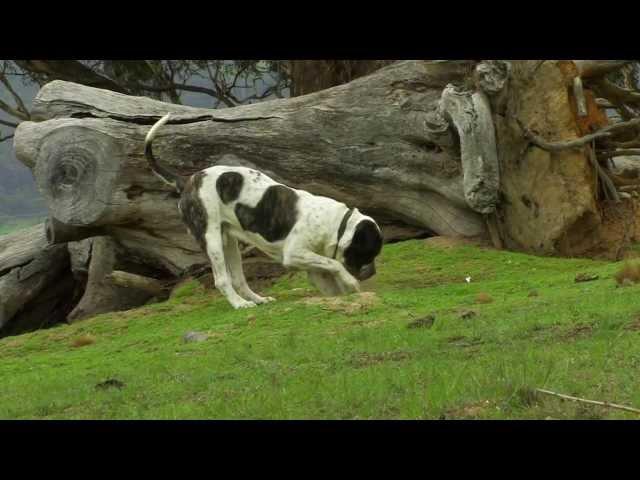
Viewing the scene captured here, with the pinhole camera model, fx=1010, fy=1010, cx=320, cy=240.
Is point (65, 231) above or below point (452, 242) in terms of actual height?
above

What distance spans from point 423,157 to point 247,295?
15.2ft

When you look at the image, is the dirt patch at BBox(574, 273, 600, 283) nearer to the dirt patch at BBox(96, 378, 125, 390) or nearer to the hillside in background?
the dirt patch at BBox(96, 378, 125, 390)

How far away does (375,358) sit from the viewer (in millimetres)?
8125

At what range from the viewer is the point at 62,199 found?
53.3 ft

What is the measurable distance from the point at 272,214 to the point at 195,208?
104 cm

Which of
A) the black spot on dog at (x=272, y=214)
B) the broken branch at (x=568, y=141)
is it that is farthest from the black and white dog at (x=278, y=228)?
→ the broken branch at (x=568, y=141)

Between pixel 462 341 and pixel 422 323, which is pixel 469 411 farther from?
pixel 422 323

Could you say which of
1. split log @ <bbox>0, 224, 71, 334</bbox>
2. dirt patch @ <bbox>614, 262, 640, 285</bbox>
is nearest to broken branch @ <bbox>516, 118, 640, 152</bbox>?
dirt patch @ <bbox>614, 262, 640, 285</bbox>

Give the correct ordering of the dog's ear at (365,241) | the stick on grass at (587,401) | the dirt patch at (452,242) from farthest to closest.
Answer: the dirt patch at (452,242) < the dog's ear at (365,241) < the stick on grass at (587,401)

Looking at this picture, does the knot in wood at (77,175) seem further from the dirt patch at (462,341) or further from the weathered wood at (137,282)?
the dirt patch at (462,341)

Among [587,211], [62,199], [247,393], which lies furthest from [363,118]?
[247,393]

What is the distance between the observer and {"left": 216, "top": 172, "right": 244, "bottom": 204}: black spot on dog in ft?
40.9

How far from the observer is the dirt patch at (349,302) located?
10688 millimetres

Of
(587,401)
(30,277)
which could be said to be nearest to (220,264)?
(587,401)
